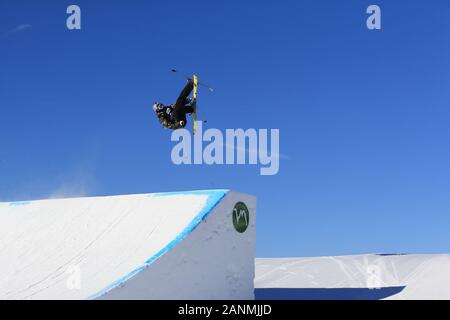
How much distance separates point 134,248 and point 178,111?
6.25 metres

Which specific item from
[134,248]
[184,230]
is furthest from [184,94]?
[134,248]

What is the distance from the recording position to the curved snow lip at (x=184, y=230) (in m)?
11.1

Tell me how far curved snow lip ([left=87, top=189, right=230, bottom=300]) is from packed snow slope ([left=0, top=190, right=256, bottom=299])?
0.08 ft

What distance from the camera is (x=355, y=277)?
71.2 feet

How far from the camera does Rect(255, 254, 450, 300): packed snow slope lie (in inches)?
698

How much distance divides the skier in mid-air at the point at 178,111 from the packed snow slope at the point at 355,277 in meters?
6.61

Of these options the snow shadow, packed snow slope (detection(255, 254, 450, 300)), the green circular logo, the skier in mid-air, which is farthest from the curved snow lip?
packed snow slope (detection(255, 254, 450, 300))

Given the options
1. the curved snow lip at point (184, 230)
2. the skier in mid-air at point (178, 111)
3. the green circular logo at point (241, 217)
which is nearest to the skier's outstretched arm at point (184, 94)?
the skier in mid-air at point (178, 111)

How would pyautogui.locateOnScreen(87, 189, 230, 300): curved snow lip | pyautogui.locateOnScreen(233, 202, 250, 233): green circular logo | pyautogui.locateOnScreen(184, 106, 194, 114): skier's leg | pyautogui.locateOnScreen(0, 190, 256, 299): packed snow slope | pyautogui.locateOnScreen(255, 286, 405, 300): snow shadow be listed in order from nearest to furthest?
1. pyautogui.locateOnScreen(87, 189, 230, 300): curved snow lip
2. pyautogui.locateOnScreen(0, 190, 256, 299): packed snow slope
3. pyautogui.locateOnScreen(233, 202, 250, 233): green circular logo
4. pyautogui.locateOnScreen(255, 286, 405, 300): snow shadow
5. pyautogui.locateOnScreen(184, 106, 194, 114): skier's leg

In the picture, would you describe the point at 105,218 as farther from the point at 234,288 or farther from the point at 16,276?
the point at 234,288

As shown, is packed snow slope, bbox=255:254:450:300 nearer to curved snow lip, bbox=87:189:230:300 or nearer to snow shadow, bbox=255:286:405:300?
snow shadow, bbox=255:286:405:300

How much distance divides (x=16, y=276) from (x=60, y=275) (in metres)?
1.44
